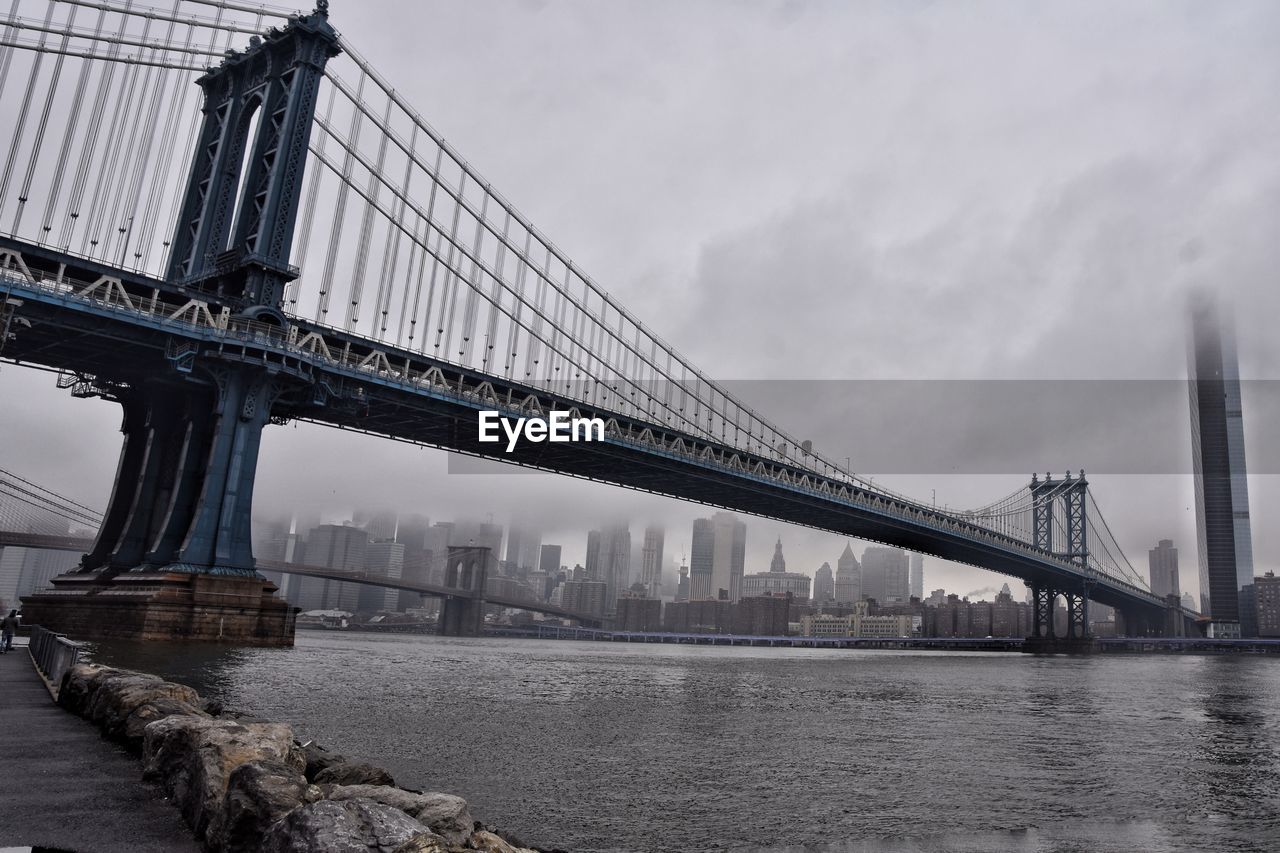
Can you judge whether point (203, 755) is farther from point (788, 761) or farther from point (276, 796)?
point (788, 761)

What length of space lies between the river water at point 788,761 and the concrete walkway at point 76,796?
3.31 metres

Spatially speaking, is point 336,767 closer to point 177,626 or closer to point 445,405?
point 177,626

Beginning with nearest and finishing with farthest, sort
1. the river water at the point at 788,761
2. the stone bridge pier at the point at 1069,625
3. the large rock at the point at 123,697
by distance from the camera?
the river water at the point at 788,761 → the large rock at the point at 123,697 → the stone bridge pier at the point at 1069,625

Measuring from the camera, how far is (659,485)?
248 ft

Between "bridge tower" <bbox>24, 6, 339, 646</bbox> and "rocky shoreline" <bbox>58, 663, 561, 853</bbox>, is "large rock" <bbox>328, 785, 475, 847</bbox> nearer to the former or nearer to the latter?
"rocky shoreline" <bbox>58, 663, 561, 853</bbox>

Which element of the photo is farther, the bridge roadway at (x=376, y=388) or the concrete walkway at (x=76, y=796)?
the bridge roadway at (x=376, y=388)

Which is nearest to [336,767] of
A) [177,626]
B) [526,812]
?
[526,812]

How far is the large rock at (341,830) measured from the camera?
5.12 metres

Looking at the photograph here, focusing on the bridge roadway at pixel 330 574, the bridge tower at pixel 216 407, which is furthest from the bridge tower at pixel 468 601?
the bridge tower at pixel 216 407

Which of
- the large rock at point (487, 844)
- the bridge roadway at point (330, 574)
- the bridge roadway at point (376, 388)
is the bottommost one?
the large rock at point (487, 844)

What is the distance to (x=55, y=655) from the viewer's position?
664 inches

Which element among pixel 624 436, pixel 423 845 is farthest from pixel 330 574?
pixel 423 845

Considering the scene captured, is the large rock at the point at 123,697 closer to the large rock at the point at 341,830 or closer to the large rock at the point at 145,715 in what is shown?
the large rock at the point at 145,715

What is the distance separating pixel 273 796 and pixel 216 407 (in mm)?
38644
